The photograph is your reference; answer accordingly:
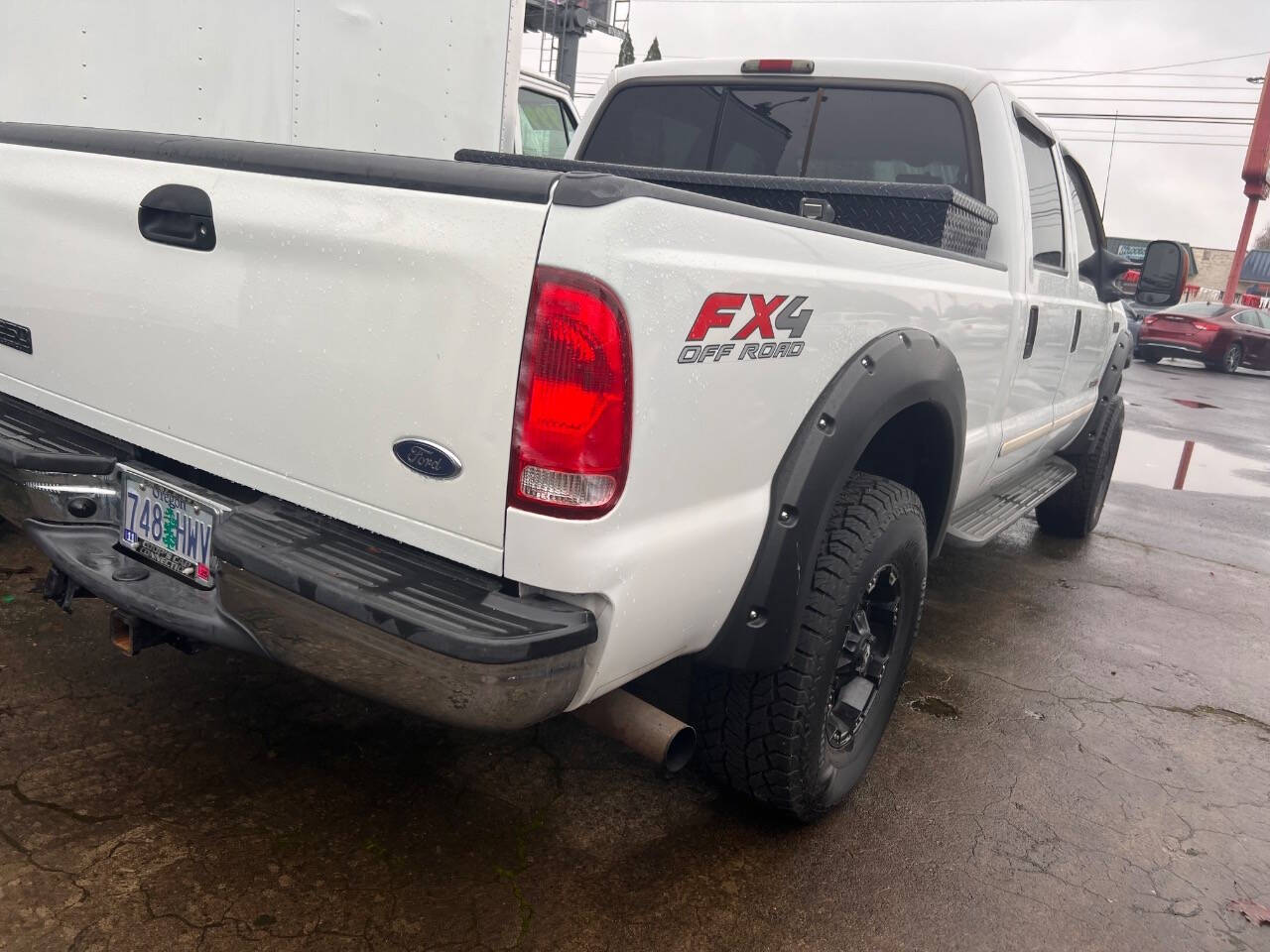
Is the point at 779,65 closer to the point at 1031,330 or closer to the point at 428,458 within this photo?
the point at 1031,330

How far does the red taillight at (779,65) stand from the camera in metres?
3.63

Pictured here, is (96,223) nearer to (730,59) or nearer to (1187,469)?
(730,59)

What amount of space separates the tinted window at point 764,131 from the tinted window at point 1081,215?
1.42 meters

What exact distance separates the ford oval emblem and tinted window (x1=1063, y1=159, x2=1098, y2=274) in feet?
11.5

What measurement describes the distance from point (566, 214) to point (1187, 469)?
8.43 metres

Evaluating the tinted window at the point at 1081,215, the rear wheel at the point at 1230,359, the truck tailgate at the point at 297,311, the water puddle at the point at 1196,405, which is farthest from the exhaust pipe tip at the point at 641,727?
the rear wheel at the point at 1230,359

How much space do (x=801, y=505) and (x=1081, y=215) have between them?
339 centimetres

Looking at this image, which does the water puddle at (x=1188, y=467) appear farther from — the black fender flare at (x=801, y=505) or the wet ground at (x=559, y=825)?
the black fender flare at (x=801, y=505)

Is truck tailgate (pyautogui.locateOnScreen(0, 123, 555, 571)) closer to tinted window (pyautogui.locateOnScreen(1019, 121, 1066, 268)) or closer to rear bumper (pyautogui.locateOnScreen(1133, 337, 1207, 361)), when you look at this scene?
tinted window (pyautogui.locateOnScreen(1019, 121, 1066, 268))

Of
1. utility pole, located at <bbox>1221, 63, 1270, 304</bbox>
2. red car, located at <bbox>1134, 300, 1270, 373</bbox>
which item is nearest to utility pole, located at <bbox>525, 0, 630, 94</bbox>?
red car, located at <bbox>1134, 300, 1270, 373</bbox>

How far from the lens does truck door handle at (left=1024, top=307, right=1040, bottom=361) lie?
11.5ft

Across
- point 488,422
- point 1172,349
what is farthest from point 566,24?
point 488,422

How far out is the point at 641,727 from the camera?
2.12 meters

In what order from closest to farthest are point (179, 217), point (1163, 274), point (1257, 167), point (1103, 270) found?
point (179, 217)
point (1103, 270)
point (1163, 274)
point (1257, 167)
